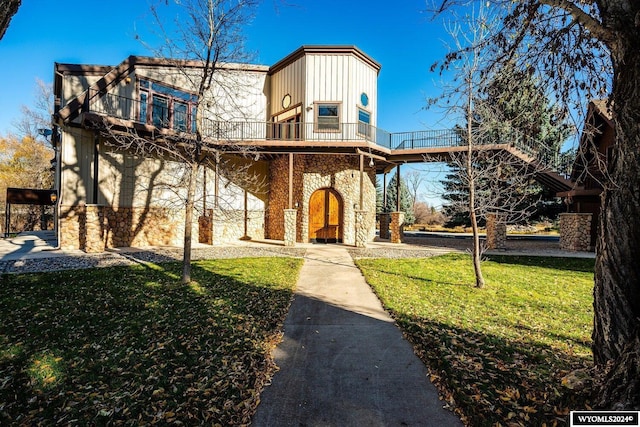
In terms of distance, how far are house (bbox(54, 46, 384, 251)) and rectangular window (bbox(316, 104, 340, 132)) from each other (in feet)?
0.17

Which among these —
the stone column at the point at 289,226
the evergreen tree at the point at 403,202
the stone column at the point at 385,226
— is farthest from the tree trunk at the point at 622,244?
the evergreen tree at the point at 403,202

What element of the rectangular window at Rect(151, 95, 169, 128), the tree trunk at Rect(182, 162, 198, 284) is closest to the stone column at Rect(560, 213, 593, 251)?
the tree trunk at Rect(182, 162, 198, 284)

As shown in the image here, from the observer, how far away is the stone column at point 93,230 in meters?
10.9

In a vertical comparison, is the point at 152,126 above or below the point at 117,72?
below

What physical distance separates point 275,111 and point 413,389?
1606 centimetres

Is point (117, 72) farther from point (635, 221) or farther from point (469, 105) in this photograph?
point (635, 221)

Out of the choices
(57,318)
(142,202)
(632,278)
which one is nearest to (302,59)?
(142,202)

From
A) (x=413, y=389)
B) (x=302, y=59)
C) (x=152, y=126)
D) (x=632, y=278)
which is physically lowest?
(x=413, y=389)

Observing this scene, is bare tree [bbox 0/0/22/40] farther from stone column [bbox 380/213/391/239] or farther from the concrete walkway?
stone column [bbox 380/213/391/239]

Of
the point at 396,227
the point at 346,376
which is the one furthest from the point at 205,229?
the point at 346,376

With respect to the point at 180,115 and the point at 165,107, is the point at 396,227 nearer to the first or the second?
the point at 180,115

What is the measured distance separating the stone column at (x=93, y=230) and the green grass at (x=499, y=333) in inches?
415

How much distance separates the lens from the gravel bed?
832 centimetres

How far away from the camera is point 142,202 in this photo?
13.1m
